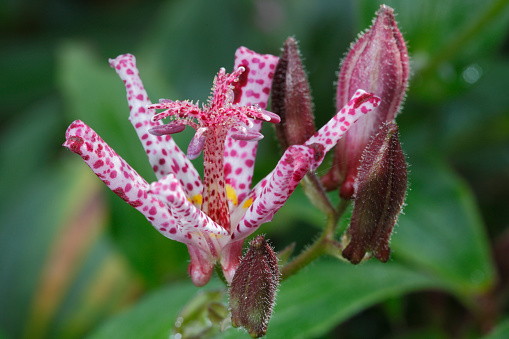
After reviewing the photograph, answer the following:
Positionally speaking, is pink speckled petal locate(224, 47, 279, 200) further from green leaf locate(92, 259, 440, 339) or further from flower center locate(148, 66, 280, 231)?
green leaf locate(92, 259, 440, 339)

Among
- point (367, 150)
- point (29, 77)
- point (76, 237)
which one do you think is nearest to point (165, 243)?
point (76, 237)

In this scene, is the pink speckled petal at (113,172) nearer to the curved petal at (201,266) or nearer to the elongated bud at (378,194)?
the curved petal at (201,266)

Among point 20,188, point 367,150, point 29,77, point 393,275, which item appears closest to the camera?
point 367,150

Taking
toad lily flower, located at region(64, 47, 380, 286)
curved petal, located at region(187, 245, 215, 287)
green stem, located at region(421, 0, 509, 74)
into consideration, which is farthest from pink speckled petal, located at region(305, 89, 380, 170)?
green stem, located at region(421, 0, 509, 74)

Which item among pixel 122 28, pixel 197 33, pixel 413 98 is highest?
pixel 413 98

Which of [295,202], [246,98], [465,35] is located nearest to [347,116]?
[246,98]

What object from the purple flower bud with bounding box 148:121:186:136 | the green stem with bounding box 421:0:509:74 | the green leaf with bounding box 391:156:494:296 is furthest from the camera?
the green stem with bounding box 421:0:509:74

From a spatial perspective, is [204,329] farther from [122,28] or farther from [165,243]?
[122,28]

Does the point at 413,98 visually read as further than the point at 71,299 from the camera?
No
